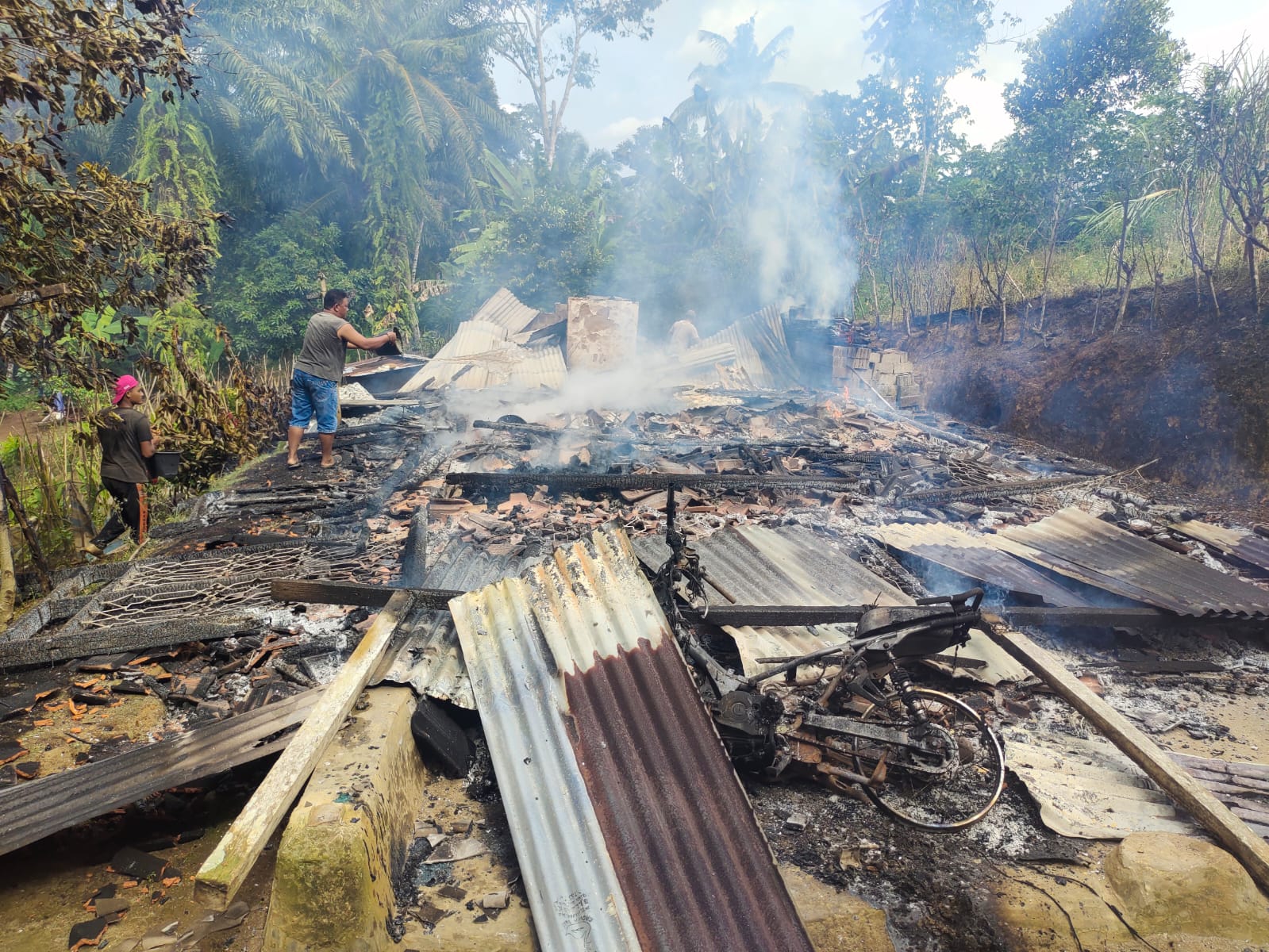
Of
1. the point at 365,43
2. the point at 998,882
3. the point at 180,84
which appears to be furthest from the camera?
the point at 365,43

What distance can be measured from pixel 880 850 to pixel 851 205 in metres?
21.1

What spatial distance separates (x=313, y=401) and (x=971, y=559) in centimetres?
687

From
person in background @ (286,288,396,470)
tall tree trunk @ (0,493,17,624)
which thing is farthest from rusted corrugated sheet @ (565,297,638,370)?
tall tree trunk @ (0,493,17,624)

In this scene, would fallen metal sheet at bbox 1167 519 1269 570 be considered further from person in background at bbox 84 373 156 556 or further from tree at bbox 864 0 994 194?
tree at bbox 864 0 994 194

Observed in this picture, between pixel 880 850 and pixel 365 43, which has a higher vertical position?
pixel 365 43

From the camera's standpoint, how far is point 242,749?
2742mm

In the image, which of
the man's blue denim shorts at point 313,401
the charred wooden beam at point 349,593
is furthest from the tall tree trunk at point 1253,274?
the man's blue denim shorts at point 313,401

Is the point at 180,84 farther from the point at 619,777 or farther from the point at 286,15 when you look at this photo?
the point at 286,15

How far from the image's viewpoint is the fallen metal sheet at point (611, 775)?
2.03 meters

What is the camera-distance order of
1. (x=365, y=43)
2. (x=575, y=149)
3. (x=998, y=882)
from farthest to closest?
(x=575, y=149) → (x=365, y=43) → (x=998, y=882)

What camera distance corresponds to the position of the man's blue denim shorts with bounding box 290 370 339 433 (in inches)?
278

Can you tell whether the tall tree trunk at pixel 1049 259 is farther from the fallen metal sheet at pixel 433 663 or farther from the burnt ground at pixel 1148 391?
the fallen metal sheet at pixel 433 663

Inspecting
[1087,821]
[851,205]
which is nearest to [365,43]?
[851,205]

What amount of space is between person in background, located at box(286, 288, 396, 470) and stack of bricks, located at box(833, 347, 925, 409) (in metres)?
11.9
